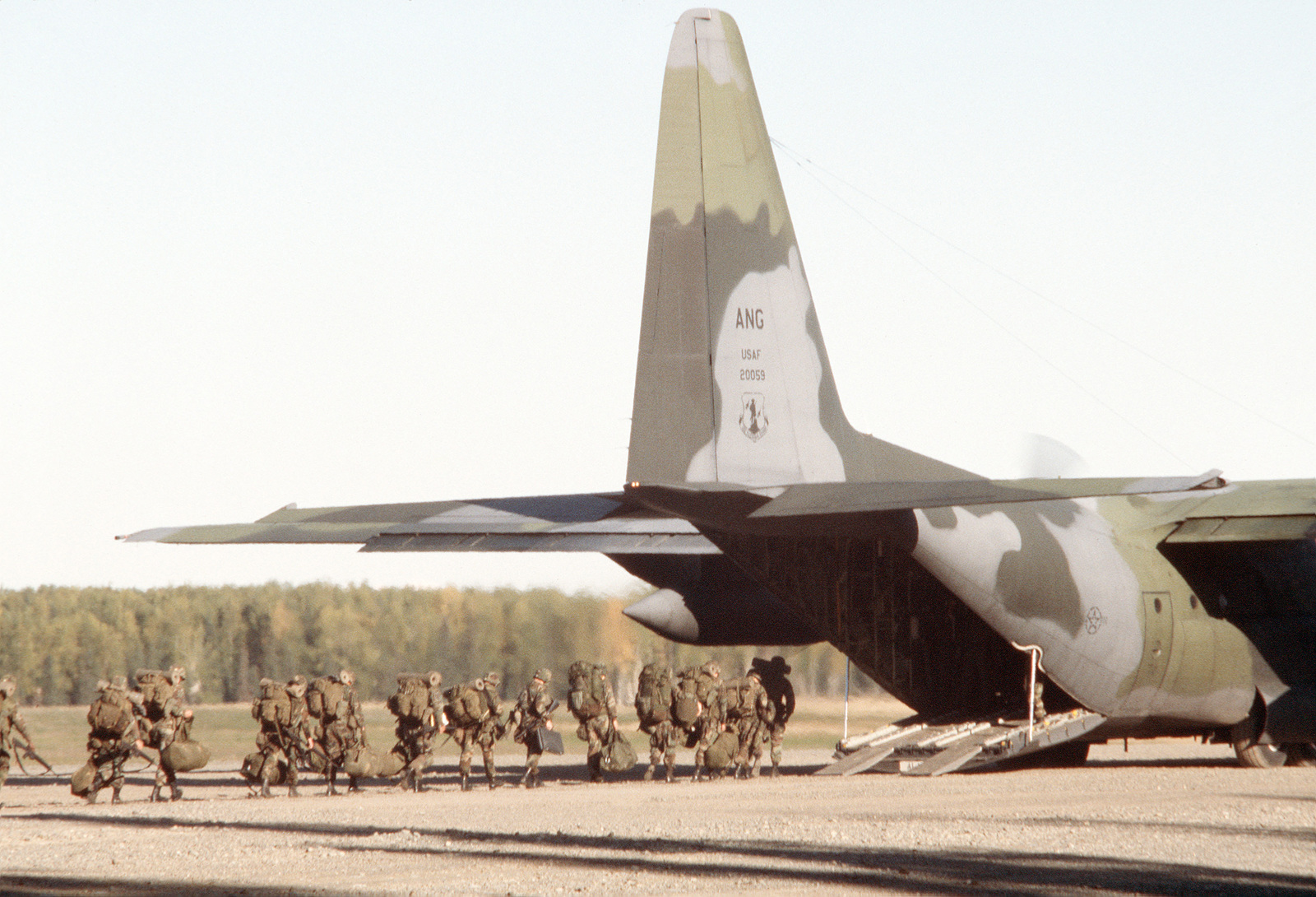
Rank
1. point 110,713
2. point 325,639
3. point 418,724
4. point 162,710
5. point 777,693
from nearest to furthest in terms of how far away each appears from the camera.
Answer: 1. point 110,713
2. point 162,710
3. point 418,724
4. point 777,693
5. point 325,639

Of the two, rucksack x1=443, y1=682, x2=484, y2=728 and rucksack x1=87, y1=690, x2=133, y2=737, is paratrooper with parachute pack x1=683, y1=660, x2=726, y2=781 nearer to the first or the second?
rucksack x1=443, y1=682, x2=484, y2=728

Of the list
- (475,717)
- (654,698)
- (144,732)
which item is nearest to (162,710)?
(144,732)

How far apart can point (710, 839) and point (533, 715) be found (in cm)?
679

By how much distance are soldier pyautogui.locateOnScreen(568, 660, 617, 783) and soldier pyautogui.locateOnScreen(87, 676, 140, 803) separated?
5.23 m

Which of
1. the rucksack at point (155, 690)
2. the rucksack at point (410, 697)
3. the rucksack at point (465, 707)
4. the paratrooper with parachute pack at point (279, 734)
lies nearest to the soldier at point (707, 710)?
the rucksack at point (465, 707)

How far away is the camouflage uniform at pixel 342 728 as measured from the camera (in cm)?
1641

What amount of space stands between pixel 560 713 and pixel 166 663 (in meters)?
8.33

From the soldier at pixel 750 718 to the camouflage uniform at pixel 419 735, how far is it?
3.75 meters

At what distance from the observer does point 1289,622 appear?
1819 cm

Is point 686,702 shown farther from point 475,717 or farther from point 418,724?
point 418,724

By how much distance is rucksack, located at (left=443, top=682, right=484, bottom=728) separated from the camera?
16.8 m

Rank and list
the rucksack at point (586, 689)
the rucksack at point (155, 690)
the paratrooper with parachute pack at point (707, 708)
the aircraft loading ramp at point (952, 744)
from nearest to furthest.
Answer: the rucksack at point (155, 690) → the aircraft loading ramp at point (952, 744) → the paratrooper with parachute pack at point (707, 708) → the rucksack at point (586, 689)

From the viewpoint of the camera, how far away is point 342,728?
16469 millimetres

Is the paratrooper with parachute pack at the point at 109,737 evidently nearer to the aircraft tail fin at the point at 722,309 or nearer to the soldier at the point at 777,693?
the aircraft tail fin at the point at 722,309
